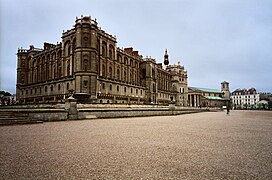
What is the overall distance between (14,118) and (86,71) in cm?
2454

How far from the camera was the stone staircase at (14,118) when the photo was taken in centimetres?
1507

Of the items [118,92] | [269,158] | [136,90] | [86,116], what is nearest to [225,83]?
[136,90]

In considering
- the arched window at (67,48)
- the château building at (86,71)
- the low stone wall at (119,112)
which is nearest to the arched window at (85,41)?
the château building at (86,71)

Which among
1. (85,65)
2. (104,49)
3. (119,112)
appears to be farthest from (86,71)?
(119,112)

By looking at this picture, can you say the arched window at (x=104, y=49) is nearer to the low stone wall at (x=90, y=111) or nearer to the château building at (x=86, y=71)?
the château building at (x=86, y=71)

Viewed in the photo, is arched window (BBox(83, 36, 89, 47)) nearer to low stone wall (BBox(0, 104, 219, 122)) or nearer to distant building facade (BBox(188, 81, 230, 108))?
low stone wall (BBox(0, 104, 219, 122))

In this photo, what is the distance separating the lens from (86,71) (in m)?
39.8

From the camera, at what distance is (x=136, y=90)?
5591 cm

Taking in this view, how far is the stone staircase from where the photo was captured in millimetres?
15074

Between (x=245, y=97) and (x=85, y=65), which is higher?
(x=85, y=65)

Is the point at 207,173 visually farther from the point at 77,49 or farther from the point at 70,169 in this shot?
the point at 77,49

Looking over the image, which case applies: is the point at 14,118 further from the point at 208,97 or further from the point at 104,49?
the point at 208,97

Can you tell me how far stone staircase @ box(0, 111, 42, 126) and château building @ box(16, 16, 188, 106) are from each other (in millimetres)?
10327

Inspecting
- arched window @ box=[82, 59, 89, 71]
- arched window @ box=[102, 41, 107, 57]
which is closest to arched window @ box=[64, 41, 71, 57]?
arched window @ box=[102, 41, 107, 57]
